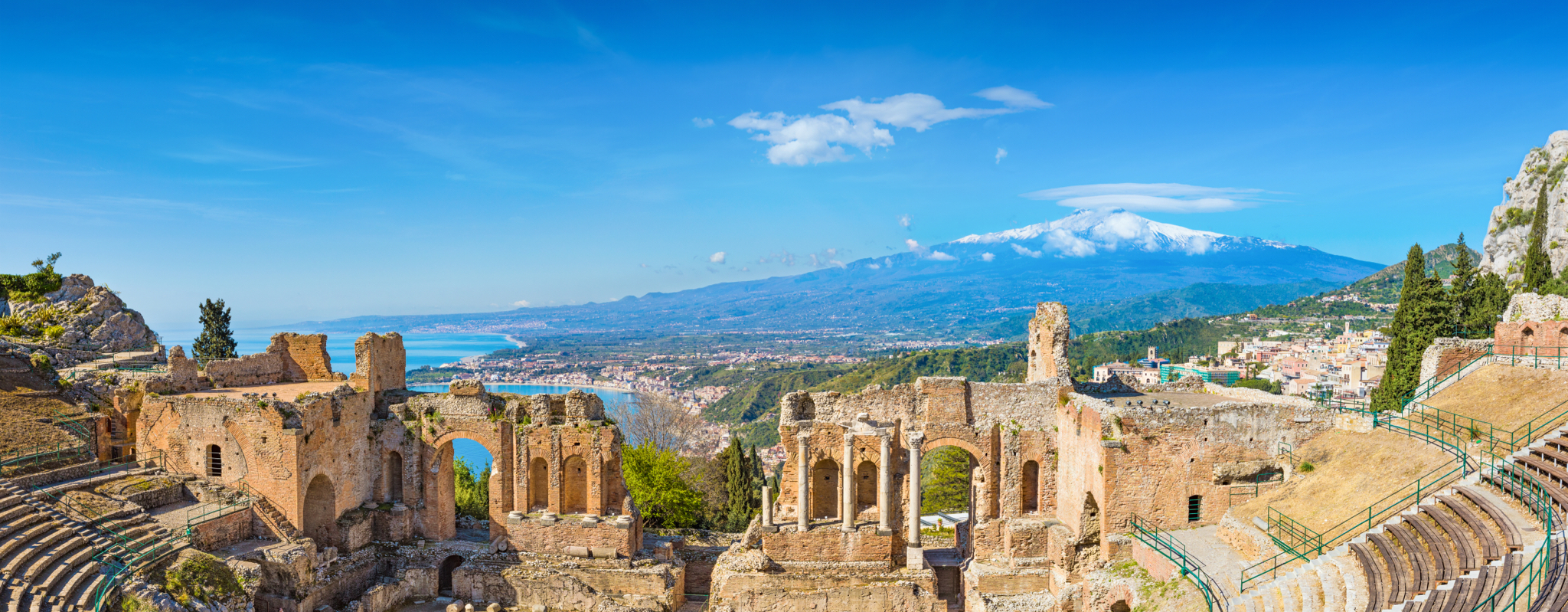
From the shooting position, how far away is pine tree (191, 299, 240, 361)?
126 feet

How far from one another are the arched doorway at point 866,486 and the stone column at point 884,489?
1.96m

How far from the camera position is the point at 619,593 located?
78.2 feet

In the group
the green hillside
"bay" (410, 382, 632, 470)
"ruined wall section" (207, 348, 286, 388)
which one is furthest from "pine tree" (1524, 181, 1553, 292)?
the green hillside

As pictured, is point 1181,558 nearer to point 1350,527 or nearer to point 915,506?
point 1350,527

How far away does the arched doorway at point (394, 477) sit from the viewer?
27061mm

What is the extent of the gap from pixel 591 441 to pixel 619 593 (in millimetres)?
4543

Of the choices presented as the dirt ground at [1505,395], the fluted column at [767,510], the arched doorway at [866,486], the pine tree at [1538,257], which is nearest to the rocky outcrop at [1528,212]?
the pine tree at [1538,257]

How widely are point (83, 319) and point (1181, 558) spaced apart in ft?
134

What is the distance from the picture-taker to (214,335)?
127 ft

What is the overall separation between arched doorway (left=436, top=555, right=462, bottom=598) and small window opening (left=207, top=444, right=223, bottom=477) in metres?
6.70

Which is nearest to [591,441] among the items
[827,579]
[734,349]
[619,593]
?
[619,593]

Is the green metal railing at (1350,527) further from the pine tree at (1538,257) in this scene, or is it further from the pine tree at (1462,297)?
the pine tree at (1538,257)

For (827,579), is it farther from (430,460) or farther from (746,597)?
(430,460)

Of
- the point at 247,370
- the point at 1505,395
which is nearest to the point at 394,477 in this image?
the point at 247,370
